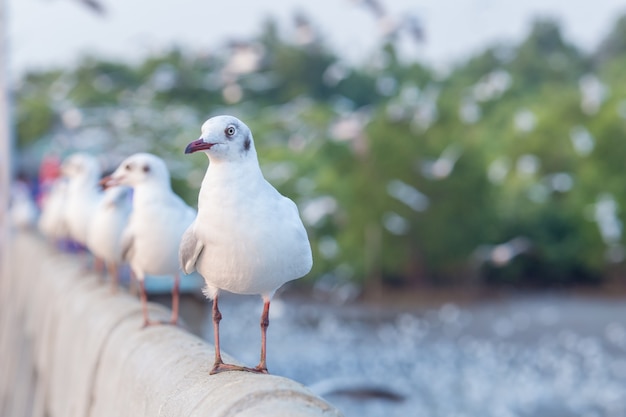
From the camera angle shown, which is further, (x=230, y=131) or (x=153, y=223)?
(x=153, y=223)

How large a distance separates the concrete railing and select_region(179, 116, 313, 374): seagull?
0.24 m

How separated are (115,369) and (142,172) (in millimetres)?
893

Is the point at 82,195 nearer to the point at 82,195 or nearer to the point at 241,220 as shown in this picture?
the point at 82,195

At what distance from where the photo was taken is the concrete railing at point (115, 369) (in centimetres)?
244

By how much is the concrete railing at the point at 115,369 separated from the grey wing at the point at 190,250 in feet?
0.97

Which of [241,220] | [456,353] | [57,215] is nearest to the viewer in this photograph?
[241,220]

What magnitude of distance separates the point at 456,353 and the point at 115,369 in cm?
2645

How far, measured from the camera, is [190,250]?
2.98 m

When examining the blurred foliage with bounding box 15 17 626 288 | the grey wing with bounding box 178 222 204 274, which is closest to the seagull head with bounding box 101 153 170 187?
the grey wing with bounding box 178 222 204 274

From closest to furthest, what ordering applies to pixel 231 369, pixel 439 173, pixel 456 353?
pixel 231 369 → pixel 456 353 → pixel 439 173

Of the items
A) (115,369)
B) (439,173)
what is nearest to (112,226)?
(115,369)

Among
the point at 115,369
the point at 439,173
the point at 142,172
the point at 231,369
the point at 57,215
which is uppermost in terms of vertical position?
the point at 439,173

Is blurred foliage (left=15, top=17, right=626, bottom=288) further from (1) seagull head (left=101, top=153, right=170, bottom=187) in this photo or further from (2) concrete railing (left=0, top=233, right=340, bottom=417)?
(1) seagull head (left=101, top=153, right=170, bottom=187)

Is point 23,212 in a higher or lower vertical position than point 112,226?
higher
